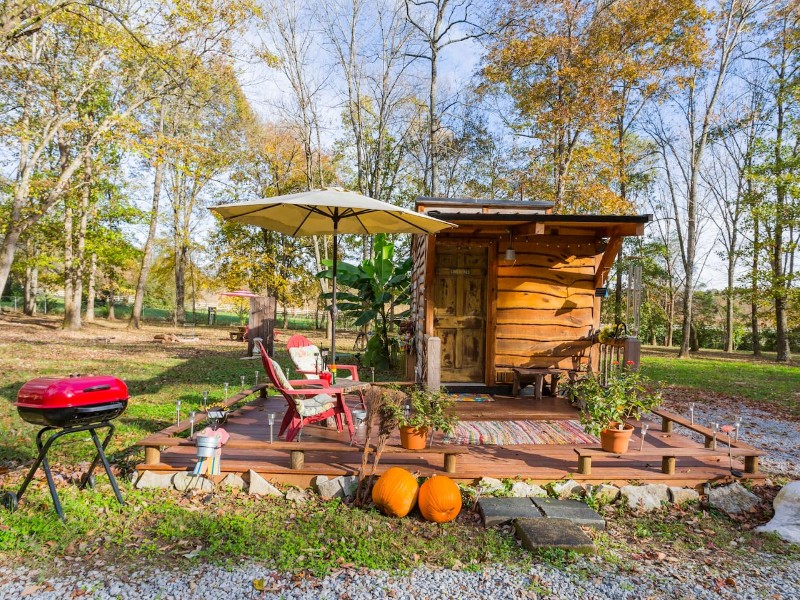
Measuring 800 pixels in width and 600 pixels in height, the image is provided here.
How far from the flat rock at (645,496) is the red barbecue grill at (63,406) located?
160 inches

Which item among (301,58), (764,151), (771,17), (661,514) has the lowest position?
(661,514)

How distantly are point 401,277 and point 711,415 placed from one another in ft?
22.0

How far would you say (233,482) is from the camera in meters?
4.08

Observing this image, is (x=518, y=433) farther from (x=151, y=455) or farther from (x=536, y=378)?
(x=151, y=455)

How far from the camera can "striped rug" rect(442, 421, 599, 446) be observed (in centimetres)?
510

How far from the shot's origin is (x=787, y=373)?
43.6 ft

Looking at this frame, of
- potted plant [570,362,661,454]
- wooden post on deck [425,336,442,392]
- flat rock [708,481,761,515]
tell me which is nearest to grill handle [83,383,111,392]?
wooden post on deck [425,336,442,392]

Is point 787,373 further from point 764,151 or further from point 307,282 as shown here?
point 307,282

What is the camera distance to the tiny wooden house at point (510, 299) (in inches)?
292

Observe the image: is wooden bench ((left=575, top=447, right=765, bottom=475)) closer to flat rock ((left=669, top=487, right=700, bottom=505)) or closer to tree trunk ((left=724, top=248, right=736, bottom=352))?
flat rock ((left=669, top=487, right=700, bottom=505))

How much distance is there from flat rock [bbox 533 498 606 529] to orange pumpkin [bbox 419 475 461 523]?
69 centimetres

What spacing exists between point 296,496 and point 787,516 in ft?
12.6

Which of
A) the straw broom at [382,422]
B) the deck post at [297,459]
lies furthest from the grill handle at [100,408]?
the straw broom at [382,422]

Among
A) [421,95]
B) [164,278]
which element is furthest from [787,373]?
[164,278]
